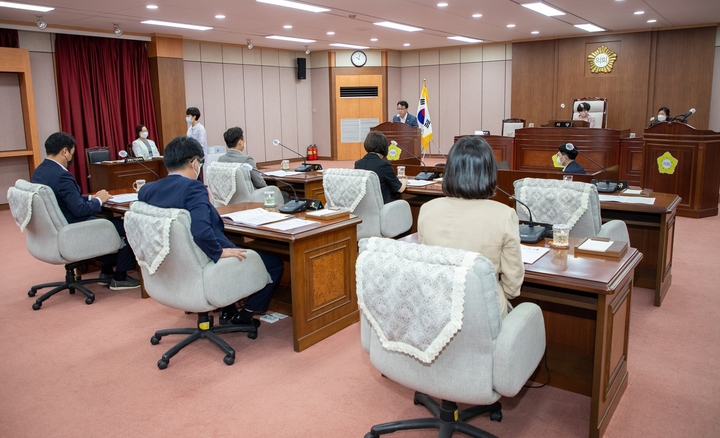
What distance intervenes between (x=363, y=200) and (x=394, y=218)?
383 mm

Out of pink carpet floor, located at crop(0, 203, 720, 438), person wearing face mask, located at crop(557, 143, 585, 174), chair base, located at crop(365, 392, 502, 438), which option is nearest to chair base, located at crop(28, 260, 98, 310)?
pink carpet floor, located at crop(0, 203, 720, 438)

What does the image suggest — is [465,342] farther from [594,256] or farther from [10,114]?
[10,114]

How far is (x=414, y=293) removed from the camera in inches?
73.1

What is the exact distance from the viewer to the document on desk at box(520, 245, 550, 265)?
2.49 metres

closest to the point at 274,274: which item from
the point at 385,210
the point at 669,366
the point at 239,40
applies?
the point at 385,210

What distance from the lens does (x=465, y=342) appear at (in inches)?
75.2

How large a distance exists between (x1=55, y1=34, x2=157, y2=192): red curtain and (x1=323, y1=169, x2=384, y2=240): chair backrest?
659 cm

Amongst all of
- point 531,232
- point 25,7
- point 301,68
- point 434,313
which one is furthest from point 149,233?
point 301,68

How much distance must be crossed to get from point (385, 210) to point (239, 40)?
8072mm

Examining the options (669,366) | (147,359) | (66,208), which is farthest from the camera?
(66,208)

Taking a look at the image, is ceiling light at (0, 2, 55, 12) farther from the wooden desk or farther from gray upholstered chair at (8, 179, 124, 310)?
the wooden desk

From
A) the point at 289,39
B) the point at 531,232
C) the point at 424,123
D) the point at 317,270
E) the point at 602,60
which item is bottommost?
the point at 317,270

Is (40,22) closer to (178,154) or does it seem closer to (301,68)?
(178,154)

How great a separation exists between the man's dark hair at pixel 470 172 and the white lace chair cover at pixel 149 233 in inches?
57.4
